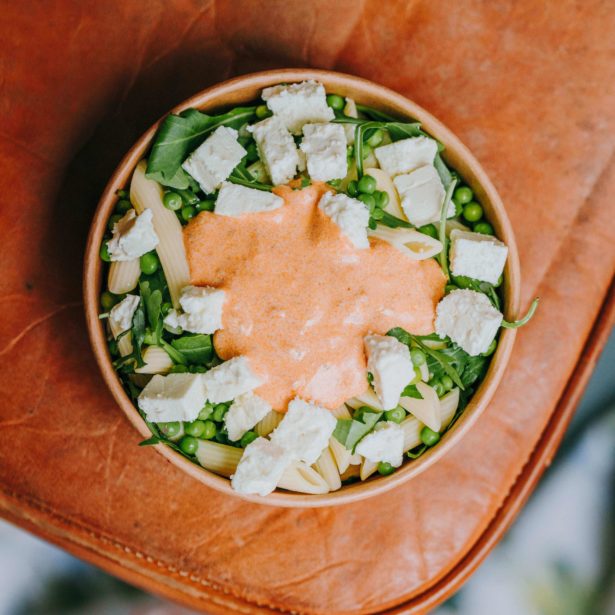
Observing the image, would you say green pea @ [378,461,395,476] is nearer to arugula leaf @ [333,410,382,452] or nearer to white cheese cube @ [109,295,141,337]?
arugula leaf @ [333,410,382,452]

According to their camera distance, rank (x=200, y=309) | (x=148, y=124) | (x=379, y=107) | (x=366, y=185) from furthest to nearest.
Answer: (x=148, y=124), (x=379, y=107), (x=366, y=185), (x=200, y=309)

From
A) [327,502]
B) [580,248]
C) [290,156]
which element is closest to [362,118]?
[290,156]

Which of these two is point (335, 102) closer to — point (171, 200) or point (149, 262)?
point (171, 200)

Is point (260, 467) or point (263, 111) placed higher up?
point (263, 111)

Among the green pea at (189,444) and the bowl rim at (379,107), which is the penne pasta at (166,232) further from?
the green pea at (189,444)

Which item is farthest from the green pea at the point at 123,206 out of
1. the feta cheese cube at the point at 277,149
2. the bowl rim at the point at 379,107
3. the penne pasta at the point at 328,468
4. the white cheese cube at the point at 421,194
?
the penne pasta at the point at 328,468

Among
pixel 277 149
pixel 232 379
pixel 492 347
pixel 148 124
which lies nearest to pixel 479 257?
pixel 492 347
